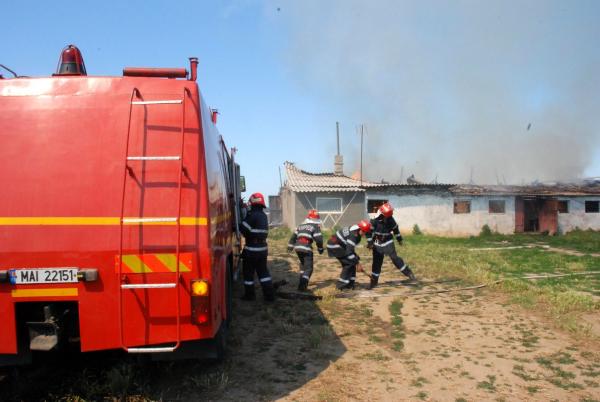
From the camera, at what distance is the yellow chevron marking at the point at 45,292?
3238mm

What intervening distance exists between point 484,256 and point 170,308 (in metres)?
12.9

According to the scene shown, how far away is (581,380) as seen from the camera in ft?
14.3

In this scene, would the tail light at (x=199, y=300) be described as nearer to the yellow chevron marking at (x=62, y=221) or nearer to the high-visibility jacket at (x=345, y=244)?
the yellow chevron marking at (x=62, y=221)

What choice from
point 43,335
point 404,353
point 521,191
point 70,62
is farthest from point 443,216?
point 43,335

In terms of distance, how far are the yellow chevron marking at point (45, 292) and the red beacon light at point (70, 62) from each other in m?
1.90

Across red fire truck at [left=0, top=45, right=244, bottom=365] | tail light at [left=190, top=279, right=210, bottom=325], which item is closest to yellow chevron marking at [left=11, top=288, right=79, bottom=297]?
red fire truck at [left=0, top=45, right=244, bottom=365]

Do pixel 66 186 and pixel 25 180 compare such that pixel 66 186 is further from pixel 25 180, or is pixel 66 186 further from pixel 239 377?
pixel 239 377

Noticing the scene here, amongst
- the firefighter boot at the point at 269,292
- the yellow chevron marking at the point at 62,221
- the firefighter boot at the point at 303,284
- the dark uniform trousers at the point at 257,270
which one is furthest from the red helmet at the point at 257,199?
the yellow chevron marking at the point at 62,221

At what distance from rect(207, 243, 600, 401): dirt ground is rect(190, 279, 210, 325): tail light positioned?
947 millimetres

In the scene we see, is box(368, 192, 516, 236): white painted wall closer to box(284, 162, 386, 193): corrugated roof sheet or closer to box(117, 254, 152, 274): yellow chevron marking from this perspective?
box(284, 162, 386, 193): corrugated roof sheet

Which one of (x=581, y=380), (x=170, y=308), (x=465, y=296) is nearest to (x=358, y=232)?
(x=465, y=296)

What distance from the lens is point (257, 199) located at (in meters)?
7.24

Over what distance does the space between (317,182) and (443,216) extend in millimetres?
6873

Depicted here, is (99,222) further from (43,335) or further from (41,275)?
(43,335)
